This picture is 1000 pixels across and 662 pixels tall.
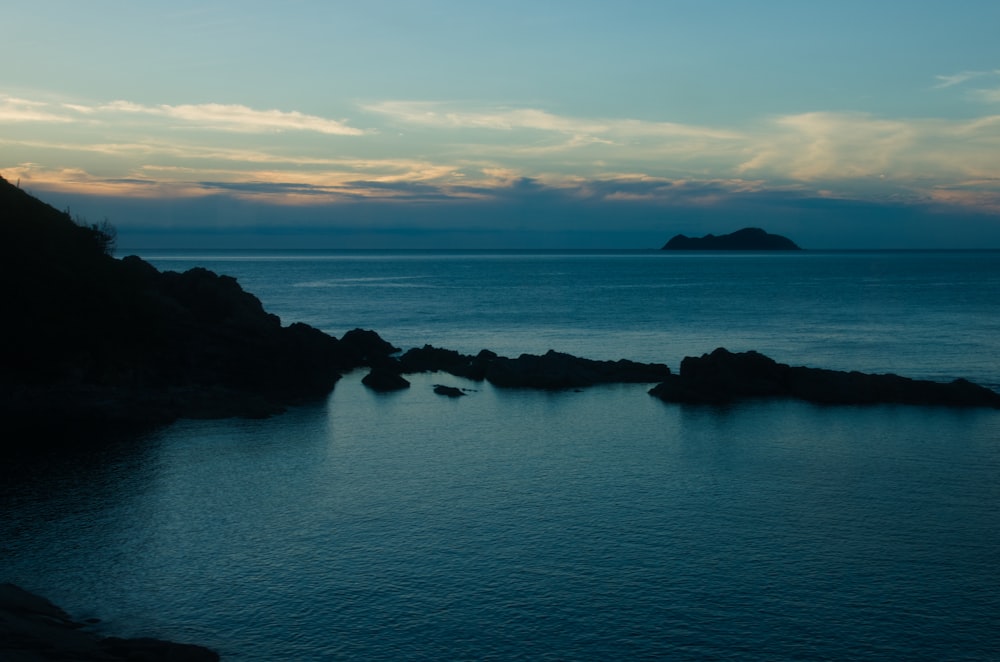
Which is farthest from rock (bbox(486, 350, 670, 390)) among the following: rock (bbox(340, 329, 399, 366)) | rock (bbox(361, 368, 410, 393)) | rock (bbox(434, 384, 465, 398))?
rock (bbox(340, 329, 399, 366))

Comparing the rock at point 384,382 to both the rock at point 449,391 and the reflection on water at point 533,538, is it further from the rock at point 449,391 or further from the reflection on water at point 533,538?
the reflection on water at point 533,538

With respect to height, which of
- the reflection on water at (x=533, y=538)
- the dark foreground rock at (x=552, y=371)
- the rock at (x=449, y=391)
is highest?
the dark foreground rock at (x=552, y=371)

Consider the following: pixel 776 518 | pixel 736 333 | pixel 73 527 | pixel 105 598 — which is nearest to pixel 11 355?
pixel 73 527

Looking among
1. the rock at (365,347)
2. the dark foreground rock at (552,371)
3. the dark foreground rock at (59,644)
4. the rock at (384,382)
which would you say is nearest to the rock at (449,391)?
the rock at (384,382)

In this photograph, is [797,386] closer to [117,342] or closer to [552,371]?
[552,371]

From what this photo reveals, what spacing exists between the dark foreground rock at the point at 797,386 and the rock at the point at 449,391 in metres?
15.9

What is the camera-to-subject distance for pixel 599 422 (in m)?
62.4

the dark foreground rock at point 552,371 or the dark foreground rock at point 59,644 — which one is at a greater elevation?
the dark foreground rock at point 552,371

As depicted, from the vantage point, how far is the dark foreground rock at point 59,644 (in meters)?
23.4

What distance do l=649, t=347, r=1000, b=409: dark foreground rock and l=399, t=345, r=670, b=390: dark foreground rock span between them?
20.8 ft

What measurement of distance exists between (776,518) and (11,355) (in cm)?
4854

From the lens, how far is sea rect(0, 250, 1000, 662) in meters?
28.9

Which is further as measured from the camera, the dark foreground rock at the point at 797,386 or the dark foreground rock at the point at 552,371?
the dark foreground rock at the point at 552,371

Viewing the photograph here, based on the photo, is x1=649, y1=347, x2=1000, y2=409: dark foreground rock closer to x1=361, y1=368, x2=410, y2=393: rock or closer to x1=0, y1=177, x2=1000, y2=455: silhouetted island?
x1=0, y1=177, x2=1000, y2=455: silhouetted island
